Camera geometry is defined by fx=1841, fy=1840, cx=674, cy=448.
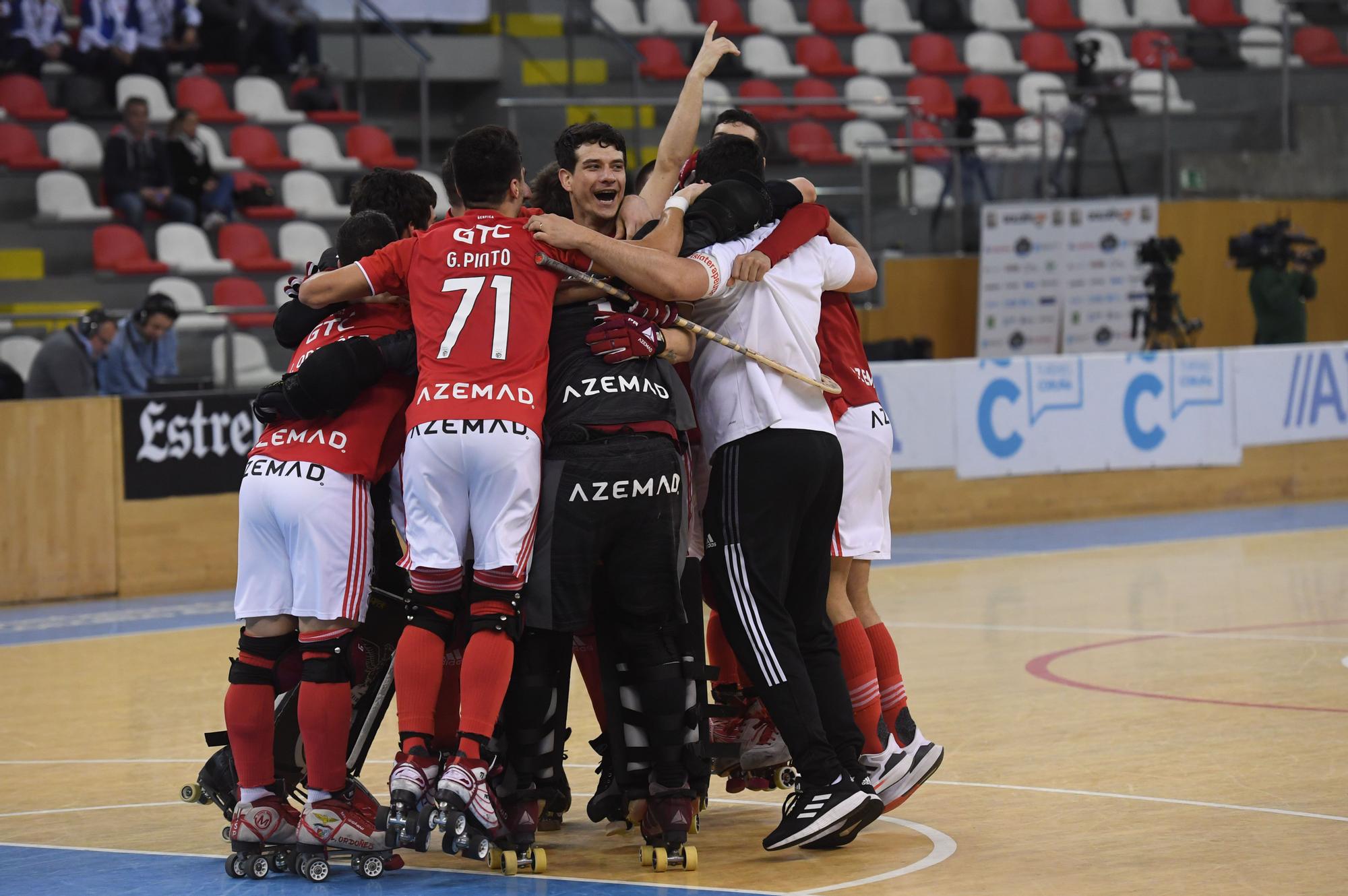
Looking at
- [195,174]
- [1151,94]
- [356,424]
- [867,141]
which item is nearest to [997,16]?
[1151,94]

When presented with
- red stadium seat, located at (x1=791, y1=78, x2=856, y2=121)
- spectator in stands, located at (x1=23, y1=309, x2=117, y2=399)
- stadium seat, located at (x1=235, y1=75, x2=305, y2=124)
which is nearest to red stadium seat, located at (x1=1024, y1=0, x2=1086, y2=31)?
red stadium seat, located at (x1=791, y1=78, x2=856, y2=121)

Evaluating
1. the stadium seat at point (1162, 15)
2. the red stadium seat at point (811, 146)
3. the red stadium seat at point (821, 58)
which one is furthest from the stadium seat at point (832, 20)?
the stadium seat at point (1162, 15)

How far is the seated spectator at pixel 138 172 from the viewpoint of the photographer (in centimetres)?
1619

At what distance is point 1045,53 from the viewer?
925 inches

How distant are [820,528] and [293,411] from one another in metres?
1.72

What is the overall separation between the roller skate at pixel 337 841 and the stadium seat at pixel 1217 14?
21.2 m

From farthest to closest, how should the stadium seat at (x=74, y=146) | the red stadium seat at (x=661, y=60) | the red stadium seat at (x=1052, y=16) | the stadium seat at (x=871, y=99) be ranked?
the red stadium seat at (x=1052, y=16) → the red stadium seat at (x=661, y=60) → the stadium seat at (x=871, y=99) → the stadium seat at (x=74, y=146)

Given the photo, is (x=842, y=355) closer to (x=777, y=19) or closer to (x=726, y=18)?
(x=726, y=18)

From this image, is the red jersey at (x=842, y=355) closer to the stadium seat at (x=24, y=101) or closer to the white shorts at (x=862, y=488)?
the white shorts at (x=862, y=488)

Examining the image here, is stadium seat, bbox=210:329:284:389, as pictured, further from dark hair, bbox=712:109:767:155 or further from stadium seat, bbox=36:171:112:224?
dark hair, bbox=712:109:767:155

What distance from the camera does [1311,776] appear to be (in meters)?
6.60

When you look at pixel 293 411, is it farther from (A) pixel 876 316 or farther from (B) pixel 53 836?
(A) pixel 876 316

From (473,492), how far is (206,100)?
13854 mm

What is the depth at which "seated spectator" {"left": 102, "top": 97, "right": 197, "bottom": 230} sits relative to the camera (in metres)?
16.2
